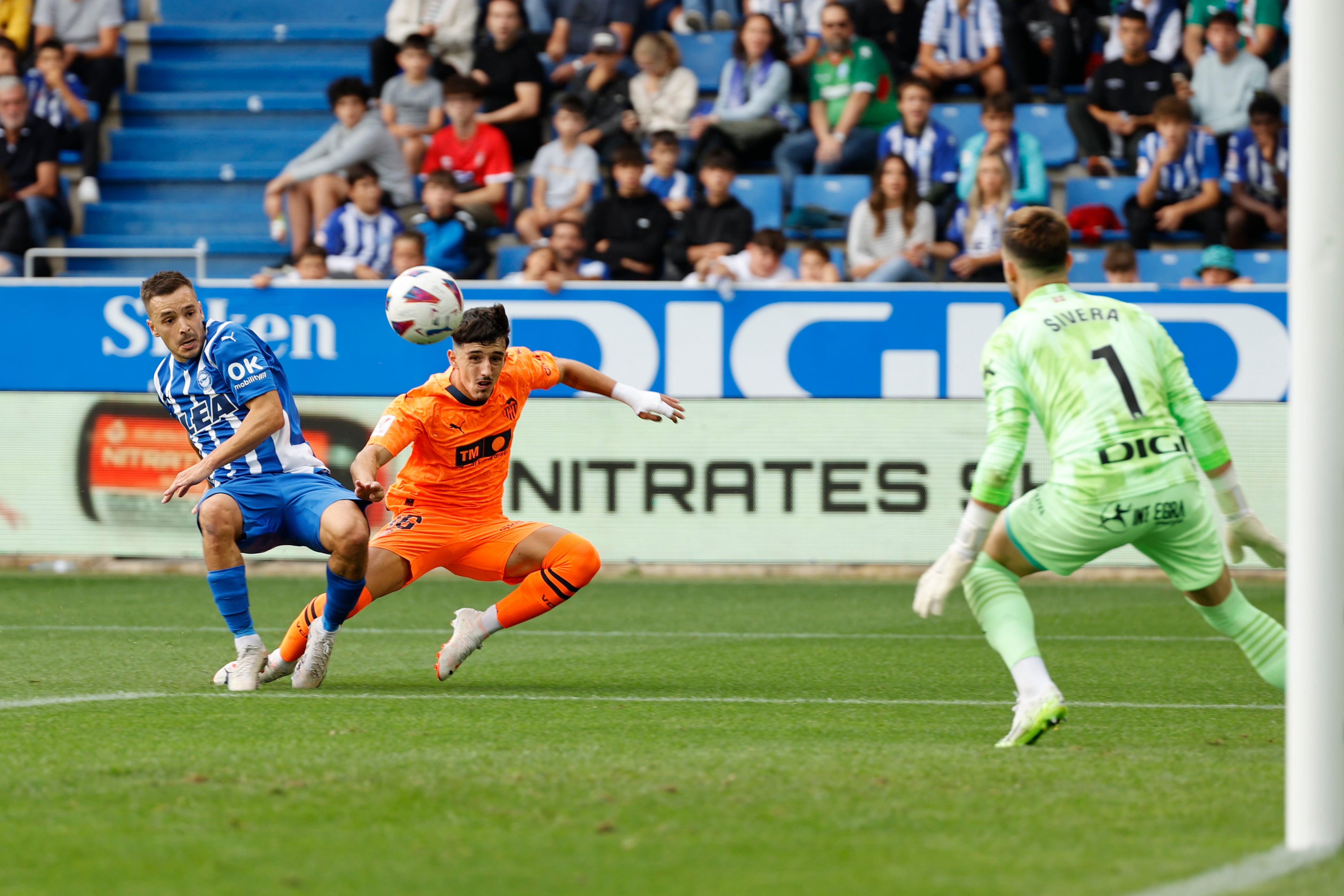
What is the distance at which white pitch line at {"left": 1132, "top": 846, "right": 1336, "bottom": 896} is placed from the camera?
3.48 m

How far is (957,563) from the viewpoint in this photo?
4945 mm

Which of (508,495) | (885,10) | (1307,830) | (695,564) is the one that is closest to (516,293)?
(508,495)

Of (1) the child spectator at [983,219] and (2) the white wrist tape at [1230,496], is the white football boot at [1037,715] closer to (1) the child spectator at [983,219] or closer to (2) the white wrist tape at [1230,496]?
(2) the white wrist tape at [1230,496]

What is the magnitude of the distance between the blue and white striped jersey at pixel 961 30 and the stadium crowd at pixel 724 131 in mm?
24

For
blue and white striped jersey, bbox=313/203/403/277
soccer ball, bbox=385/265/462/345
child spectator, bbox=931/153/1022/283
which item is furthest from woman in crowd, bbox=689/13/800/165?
soccer ball, bbox=385/265/462/345

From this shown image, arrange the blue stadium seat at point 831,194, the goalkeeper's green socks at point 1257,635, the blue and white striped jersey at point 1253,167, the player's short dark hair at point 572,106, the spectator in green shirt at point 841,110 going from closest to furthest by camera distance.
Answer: the goalkeeper's green socks at point 1257,635 < the blue and white striped jersey at point 1253,167 < the blue stadium seat at point 831,194 < the player's short dark hair at point 572,106 < the spectator in green shirt at point 841,110

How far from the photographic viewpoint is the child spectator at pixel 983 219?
12930 mm

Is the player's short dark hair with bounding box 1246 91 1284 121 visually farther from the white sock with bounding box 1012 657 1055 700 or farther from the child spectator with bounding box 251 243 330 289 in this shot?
the white sock with bounding box 1012 657 1055 700


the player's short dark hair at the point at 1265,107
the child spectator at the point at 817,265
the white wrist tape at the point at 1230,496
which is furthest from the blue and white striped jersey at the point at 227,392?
the player's short dark hair at the point at 1265,107

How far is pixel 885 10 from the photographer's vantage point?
1510 centimetres

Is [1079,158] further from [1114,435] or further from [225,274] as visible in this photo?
[1114,435]

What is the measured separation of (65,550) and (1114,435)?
9.09 metres

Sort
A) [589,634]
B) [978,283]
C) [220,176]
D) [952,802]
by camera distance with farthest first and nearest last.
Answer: [220,176] < [978,283] < [589,634] < [952,802]

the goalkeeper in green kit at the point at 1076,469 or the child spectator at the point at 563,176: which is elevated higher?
the child spectator at the point at 563,176
